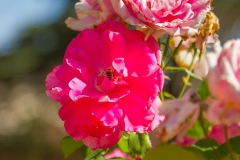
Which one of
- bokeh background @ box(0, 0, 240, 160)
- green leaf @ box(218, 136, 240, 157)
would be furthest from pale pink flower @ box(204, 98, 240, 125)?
bokeh background @ box(0, 0, 240, 160)

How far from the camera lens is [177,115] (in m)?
0.42

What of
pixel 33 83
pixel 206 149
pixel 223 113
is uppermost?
pixel 223 113

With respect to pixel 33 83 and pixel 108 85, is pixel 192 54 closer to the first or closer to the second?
pixel 108 85

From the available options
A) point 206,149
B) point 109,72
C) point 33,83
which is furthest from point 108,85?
point 33,83

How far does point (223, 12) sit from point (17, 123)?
192cm

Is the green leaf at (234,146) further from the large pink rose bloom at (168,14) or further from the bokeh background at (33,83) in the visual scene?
the bokeh background at (33,83)

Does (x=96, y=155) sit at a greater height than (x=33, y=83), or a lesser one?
greater

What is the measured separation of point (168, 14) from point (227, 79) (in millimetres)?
83

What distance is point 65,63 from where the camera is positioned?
1.48 feet

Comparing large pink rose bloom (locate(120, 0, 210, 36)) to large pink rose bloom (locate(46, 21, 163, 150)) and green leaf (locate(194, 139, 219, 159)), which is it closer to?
large pink rose bloom (locate(46, 21, 163, 150))

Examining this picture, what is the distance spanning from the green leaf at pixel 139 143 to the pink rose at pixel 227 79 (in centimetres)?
10

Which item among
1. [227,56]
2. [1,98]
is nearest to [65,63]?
[227,56]

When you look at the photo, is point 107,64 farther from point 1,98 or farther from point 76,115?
point 1,98

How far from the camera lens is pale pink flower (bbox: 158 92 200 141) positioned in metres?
0.41
